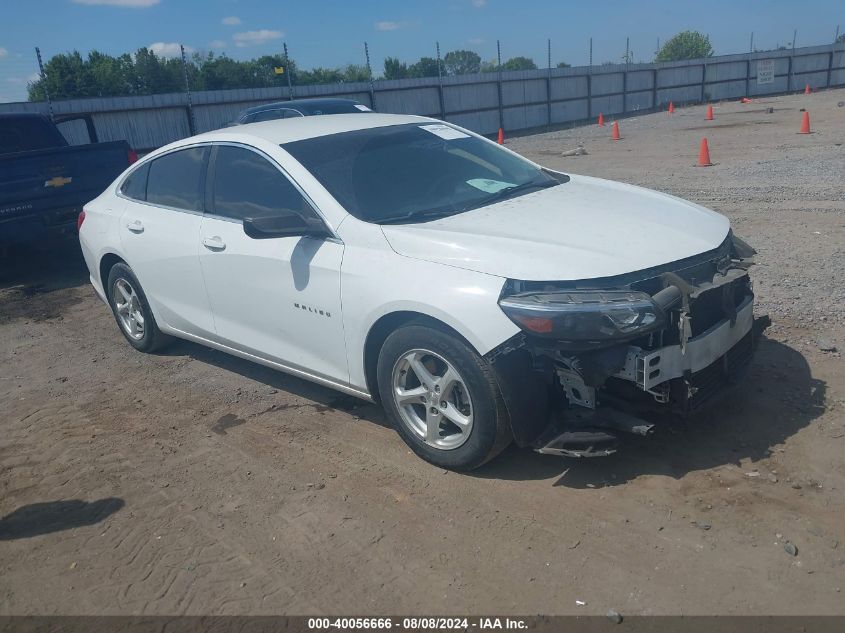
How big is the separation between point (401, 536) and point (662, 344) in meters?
1.52

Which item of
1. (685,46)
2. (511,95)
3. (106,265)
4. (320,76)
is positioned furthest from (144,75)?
(685,46)

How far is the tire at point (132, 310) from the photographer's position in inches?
234

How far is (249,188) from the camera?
4.80m

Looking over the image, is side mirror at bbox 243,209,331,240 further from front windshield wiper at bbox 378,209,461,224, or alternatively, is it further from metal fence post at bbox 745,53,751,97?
metal fence post at bbox 745,53,751,97

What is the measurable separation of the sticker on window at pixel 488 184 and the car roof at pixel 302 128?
2.56 ft

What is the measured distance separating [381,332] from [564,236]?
1.09 metres

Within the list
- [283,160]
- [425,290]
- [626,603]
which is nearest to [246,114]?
[283,160]

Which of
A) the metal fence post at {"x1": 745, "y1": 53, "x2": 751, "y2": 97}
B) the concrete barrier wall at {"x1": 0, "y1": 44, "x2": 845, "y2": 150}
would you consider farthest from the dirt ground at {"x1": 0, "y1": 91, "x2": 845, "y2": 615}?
the metal fence post at {"x1": 745, "y1": 53, "x2": 751, "y2": 97}

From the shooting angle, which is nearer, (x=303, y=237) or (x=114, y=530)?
(x=114, y=530)

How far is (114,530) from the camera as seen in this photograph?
12.2ft

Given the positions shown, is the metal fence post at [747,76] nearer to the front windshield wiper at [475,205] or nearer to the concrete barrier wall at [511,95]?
the concrete barrier wall at [511,95]

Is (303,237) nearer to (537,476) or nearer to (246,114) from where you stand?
(537,476)

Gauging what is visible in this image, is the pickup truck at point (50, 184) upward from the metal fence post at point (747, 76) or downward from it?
upward

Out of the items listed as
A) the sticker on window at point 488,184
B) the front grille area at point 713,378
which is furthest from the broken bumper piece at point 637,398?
the sticker on window at point 488,184
